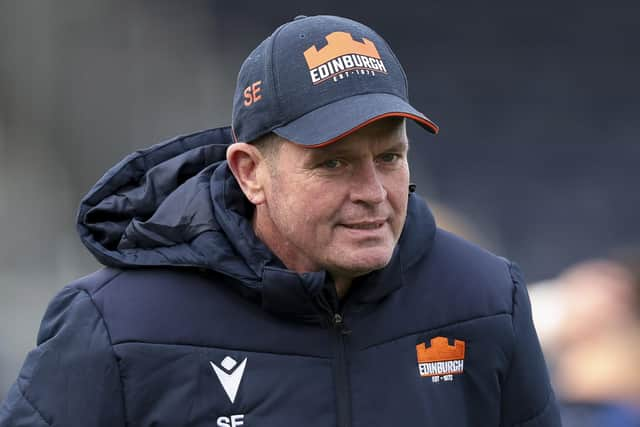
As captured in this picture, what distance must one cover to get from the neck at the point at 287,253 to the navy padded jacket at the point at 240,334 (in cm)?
3

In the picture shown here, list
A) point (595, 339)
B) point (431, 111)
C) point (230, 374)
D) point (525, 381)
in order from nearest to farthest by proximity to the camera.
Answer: point (230, 374), point (525, 381), point (595, 339), point (431, 111)

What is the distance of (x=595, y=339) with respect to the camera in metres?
4.64

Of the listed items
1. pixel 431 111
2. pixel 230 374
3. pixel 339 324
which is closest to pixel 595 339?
pixel 431 111

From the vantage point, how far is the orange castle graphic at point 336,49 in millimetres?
2025

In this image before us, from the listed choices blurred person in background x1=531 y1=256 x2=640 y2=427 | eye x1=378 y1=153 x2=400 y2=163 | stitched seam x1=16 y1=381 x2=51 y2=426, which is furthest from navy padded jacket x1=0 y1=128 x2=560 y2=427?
blurred person in background x1=531 y1=256 x2=640 y2=427

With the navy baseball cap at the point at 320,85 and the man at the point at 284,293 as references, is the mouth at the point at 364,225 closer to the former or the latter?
the man at the point at 284,293

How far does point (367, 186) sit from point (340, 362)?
1.17ft

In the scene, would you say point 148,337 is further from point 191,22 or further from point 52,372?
point 191,22

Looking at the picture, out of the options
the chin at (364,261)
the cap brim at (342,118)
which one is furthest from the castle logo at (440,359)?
the cap brim at (342,118)

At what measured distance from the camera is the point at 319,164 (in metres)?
1.99

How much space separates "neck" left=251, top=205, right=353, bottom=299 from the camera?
6.91 feet

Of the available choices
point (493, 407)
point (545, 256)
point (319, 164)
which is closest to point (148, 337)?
point (319, 164)

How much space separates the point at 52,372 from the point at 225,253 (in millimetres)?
411

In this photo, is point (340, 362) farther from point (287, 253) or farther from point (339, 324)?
point (287, 253)
